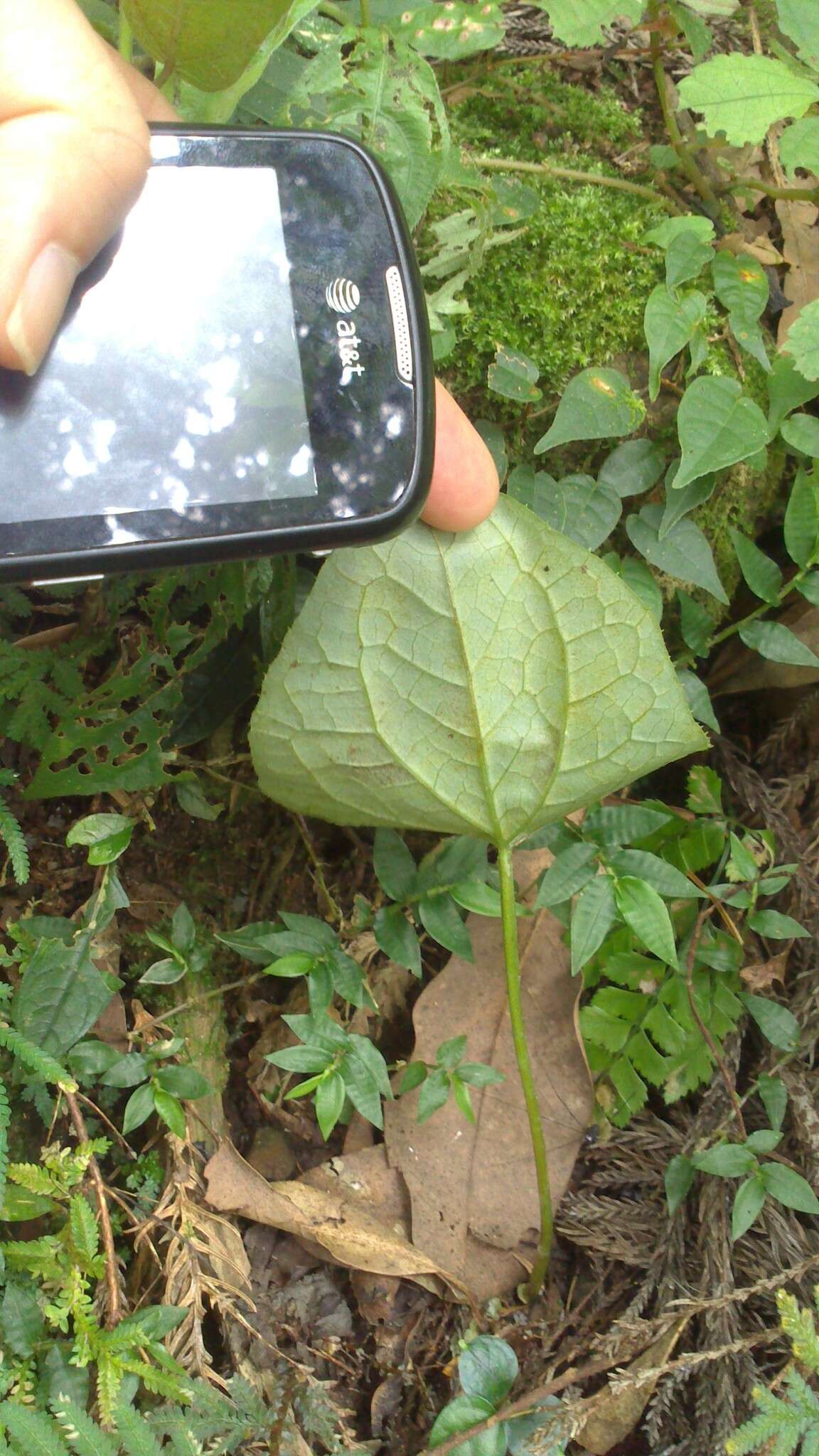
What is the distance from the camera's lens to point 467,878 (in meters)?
1.64

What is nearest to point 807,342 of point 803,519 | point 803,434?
point 803,434

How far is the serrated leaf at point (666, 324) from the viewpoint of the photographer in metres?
1.66

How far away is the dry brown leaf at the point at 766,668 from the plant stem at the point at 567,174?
79 centimetres

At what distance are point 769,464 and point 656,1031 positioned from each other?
1.03 meters

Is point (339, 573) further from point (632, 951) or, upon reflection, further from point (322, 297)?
point (632, 951)

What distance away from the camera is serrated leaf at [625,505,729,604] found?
1.72 meters

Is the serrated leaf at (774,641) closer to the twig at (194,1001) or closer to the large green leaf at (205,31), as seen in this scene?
the twig at (194,1001)

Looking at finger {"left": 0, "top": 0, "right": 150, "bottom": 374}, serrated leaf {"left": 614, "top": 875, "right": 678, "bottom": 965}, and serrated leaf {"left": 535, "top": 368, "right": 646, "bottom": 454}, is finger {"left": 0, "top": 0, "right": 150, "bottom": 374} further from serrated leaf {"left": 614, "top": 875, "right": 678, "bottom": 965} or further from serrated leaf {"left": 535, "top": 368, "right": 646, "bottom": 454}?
serrated leaf {"left": 614, "top": 875, "right": 678, "bottom": 965}

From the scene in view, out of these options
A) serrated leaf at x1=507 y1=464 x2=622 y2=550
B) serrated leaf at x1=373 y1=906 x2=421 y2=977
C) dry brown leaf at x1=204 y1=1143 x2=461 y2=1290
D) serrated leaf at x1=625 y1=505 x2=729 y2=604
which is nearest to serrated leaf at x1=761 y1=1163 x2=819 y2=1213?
dry brown leaf at x1=204 y1=1143 x2=461 y2=1290

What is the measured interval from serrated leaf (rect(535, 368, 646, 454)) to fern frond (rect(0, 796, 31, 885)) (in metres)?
0.98

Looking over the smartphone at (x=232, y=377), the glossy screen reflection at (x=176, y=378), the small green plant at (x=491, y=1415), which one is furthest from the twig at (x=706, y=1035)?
the glossy screen reflection at (x=176, y=378)

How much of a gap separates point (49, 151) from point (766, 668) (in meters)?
1.47

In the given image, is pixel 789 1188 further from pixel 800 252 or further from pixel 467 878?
pixel 800 252

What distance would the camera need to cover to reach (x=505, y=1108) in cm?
173
